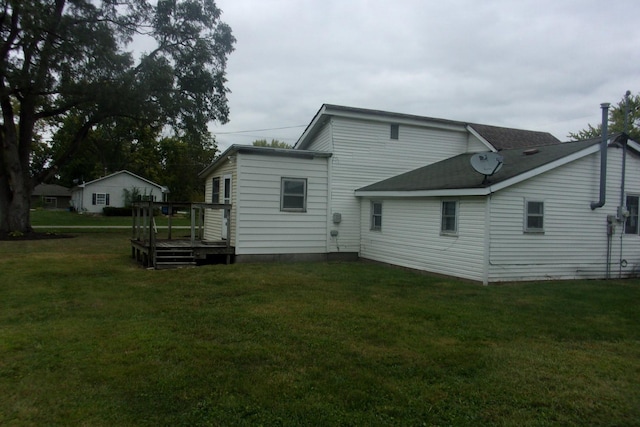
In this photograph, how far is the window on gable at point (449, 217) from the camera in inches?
431

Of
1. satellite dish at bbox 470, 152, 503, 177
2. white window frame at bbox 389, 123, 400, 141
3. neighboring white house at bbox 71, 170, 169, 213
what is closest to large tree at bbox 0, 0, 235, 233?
white window frame at bbox 389, 123, 400, 141

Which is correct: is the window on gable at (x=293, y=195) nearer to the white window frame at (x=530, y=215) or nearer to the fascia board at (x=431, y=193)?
the fascia board at (x=431, y=193)

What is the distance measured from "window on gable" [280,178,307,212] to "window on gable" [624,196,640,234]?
8.99m

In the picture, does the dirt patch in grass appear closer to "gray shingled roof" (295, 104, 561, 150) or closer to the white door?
the white door

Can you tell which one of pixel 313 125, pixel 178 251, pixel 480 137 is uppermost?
pixel 313 125

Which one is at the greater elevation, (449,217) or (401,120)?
(401,120)

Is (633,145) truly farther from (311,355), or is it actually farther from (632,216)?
(311,355)

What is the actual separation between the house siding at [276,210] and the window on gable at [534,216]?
581 centimetres

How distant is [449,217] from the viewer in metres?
11.1

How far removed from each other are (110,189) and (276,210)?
125ft

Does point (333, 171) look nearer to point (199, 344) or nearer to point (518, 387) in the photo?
point (199, 344)

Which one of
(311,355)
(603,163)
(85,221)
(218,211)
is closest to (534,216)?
(603,163)

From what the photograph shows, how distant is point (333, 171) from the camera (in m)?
14.1

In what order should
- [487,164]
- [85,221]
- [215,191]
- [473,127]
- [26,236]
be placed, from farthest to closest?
[85,221] < [26,236] < [473,127] < [215,191] < [487,164]
